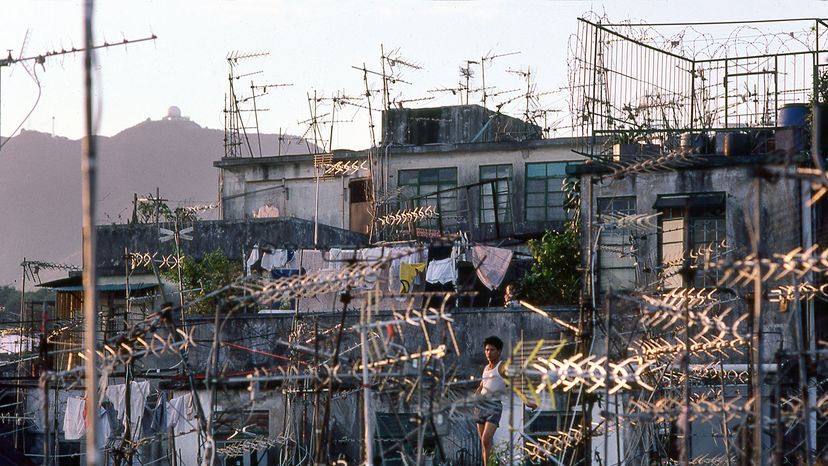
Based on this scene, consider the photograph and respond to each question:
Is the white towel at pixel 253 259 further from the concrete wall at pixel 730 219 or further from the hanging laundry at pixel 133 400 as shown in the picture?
the concrete wall at pixel 730 219

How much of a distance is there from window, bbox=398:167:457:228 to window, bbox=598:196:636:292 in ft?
31.7

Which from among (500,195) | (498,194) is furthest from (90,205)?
(500,195)

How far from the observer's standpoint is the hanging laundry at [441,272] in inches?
966

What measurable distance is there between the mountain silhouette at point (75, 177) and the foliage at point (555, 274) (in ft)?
191

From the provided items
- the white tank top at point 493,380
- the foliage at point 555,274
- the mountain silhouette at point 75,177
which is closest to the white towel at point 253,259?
the foliage at point 555,274

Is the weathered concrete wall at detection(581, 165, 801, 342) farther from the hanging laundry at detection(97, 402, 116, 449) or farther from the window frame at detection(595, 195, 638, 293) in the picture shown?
the hanging laundry at detection(97, 402, 116, 449)

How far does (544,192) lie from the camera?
3162 cm

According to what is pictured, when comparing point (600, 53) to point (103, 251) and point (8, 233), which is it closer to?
point (103, 251)

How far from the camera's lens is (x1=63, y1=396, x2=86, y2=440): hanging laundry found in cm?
2120

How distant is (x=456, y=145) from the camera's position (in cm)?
3152

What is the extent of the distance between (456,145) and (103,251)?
28.2 feet

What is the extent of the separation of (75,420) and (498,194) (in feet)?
42.9

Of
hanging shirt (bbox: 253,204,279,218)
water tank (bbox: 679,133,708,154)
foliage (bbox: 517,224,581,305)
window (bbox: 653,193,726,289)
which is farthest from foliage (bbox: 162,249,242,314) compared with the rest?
water tank (bbox: 679,133,708,154)

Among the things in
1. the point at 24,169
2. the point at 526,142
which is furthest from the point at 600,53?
the point at 24,169
